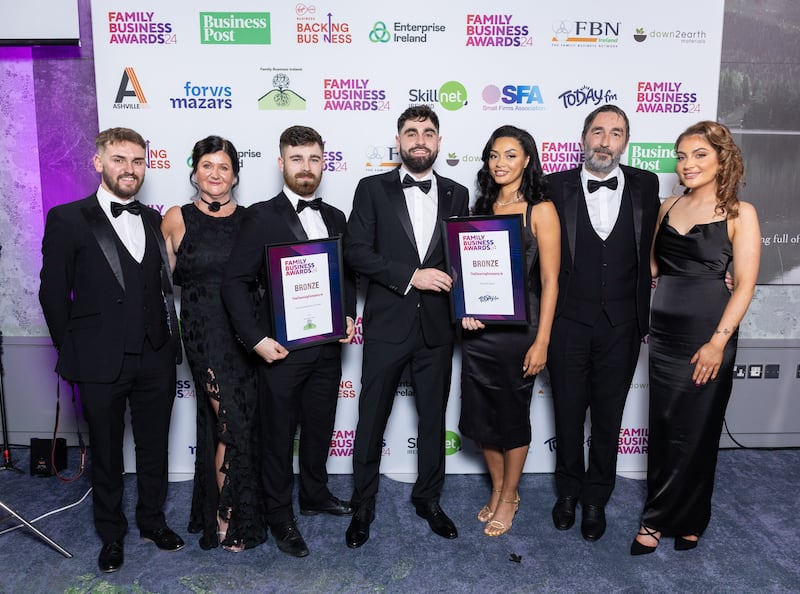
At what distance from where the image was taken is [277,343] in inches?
109

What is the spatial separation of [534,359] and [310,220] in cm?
126

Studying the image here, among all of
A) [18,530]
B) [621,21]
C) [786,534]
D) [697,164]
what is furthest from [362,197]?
[786,534]

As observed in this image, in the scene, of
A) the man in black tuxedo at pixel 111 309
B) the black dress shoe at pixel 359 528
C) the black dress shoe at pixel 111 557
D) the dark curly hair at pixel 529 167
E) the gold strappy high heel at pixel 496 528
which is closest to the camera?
the man in black tuxedo at pixel 111 309

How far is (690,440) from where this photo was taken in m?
Result: 2.79

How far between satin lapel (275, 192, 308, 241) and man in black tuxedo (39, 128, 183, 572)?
583mm

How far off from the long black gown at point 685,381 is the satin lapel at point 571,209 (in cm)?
40

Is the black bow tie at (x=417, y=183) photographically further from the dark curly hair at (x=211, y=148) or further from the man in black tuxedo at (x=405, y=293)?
the dark curly hair at (x=211, y=148)

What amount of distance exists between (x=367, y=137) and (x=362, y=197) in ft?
2.36

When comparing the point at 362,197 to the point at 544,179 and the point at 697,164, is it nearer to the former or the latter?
the point at 544,179

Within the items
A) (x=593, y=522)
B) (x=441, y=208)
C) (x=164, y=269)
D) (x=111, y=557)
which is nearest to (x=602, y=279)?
(x=441, y=208)

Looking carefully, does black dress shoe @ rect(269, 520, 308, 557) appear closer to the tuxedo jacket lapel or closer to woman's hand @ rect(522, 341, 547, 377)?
the tuxedo jacket lapel

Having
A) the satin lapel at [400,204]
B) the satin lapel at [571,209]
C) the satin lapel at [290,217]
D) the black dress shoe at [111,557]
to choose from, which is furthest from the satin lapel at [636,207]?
the black dress shoe at [111,557]

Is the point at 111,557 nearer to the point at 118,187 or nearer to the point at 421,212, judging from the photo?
the point at 118,187

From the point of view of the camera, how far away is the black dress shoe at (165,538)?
2.89 m
